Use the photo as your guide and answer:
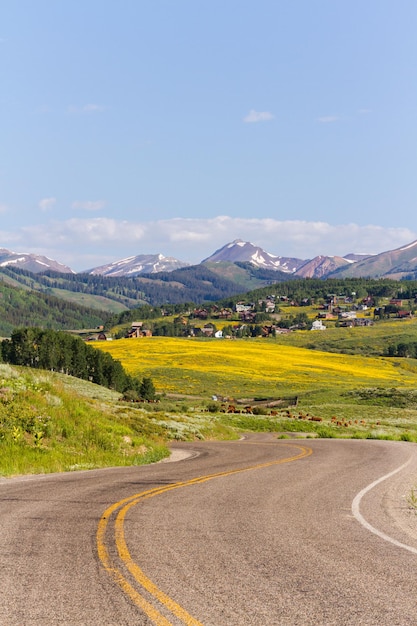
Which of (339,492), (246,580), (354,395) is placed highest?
(246,580)

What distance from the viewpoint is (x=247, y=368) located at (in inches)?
4793

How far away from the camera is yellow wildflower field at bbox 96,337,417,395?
10356 cm

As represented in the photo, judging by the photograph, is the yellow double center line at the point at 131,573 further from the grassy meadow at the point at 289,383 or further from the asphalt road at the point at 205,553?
the grassy meadow at the point at 289,383

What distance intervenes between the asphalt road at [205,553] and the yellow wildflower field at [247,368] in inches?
3250

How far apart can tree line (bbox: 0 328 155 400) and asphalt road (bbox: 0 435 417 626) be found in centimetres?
7804

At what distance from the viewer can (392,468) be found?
2178cm

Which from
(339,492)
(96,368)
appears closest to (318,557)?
(339,492)

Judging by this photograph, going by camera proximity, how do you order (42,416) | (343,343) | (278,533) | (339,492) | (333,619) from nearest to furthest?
1. (333,619)
2. (278,533)
3. (339,492)
4. (42,416)
5. (343,343)

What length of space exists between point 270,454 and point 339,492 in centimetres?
1319

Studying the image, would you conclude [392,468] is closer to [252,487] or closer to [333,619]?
[252,487]

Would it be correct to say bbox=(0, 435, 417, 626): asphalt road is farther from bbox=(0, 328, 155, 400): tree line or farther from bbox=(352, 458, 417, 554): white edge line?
bbox=(0, 328, 155, 400): tree line

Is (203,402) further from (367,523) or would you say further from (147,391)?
(367,523)

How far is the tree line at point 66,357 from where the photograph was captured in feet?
317

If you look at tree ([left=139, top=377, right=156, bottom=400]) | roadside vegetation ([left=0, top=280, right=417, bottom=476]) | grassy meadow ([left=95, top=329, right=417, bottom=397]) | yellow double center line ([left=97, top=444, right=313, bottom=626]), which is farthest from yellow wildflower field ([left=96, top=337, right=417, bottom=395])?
yellow double center line ([left=97, top=444, right=313, bottom=626])
